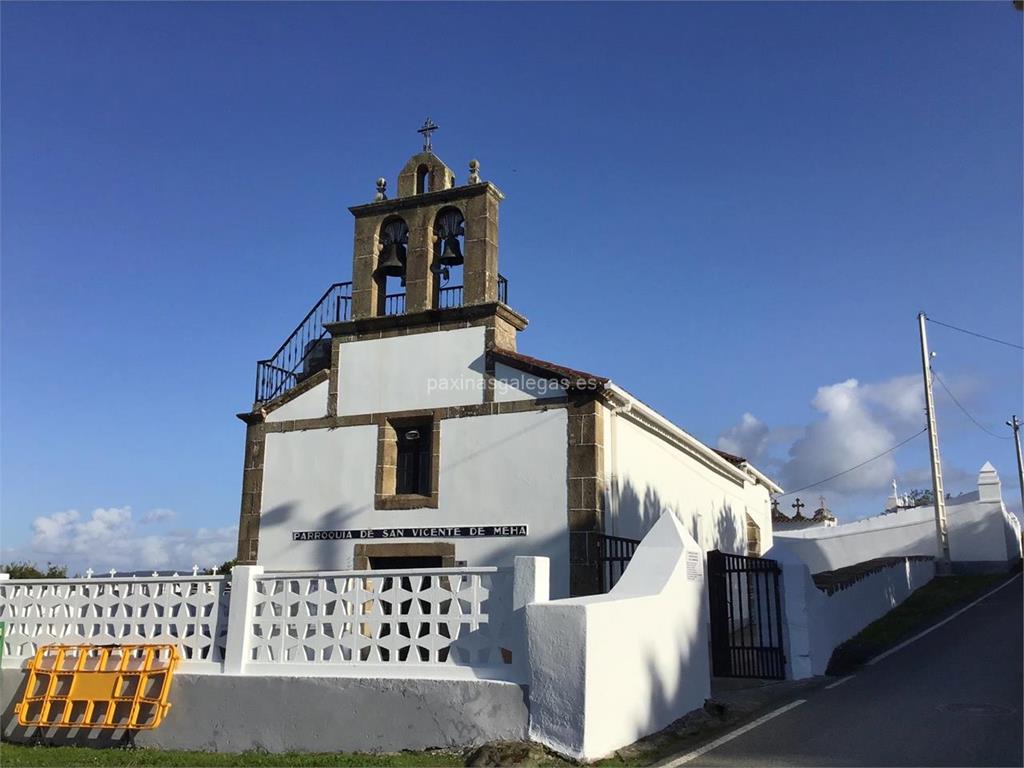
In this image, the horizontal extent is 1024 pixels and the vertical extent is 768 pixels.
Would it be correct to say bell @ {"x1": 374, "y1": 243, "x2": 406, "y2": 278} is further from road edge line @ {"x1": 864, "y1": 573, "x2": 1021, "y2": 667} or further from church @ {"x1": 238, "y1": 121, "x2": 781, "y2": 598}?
road edge line @ {"x1": 864, "y1": 573, "x2": 1021, "y2": 667}

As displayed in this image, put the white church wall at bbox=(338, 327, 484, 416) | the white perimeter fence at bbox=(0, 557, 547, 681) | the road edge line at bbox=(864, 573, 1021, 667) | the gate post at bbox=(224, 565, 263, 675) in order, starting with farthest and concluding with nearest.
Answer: the white church wall at bbox=(338, 327, 484, 416), the road edge line at bbox=(864, 573, 1021, 667), the gate post at bbox=(224, 565, 263, 675), the white perimeter fence at bbox=(0, 557, 547, 681)

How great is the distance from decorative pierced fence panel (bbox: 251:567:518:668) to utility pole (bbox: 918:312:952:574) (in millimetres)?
23572

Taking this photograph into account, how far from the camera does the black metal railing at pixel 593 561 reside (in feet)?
39.2

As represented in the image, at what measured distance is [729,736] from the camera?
25.2ft

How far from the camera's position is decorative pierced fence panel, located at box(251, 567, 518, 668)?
25.0 feet

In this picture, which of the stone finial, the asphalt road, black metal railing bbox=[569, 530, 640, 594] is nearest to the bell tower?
black metal railing bbox=[569, 530, 640, 594]

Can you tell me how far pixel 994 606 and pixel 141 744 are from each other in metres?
18.3

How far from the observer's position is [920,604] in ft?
65.8

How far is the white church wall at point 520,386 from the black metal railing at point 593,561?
218 cm

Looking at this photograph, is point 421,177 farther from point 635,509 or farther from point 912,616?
point 912,616

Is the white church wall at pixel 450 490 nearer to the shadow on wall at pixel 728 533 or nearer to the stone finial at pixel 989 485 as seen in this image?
the shadow on wall at pixel 728 533

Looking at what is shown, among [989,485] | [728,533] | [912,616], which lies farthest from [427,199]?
[989,485]

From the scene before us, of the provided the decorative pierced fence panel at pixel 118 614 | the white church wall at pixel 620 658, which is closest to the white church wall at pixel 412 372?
the decorative pierced fence panel at pixel 118 614

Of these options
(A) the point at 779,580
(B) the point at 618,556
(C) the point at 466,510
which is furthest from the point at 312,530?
(A) the point at 779,580
